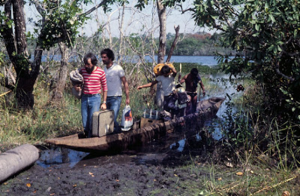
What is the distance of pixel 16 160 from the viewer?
18.0ft

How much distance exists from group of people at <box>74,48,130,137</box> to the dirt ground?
92 cm

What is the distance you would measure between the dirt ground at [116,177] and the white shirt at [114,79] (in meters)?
1.32

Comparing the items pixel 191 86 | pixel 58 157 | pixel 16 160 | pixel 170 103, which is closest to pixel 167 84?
pixel 170 103

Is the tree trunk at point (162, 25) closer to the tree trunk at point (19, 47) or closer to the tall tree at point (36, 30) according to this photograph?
the tall tree at point (36, 30)

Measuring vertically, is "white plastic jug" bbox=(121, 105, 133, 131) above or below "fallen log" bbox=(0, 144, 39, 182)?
above

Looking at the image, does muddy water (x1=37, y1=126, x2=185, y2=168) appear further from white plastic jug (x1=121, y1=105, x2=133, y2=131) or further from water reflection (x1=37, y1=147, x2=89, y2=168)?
white plastic jug (x1=121, y1=105, x2=133, y2=131)

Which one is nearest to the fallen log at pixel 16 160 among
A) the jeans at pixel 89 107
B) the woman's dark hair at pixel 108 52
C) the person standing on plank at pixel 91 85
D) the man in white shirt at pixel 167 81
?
the jeans at pixel 89 107

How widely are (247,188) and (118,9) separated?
812 centimetres

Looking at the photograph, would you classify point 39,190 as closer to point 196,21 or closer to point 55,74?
point 196,21

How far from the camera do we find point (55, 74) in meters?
11.0

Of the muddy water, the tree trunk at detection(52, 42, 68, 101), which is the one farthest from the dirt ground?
the tree trunk at detection(52, 42, 68, 101)

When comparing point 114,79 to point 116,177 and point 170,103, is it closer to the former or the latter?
point 116,177

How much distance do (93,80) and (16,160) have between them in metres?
1.94

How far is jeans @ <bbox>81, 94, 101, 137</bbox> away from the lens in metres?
6.53
